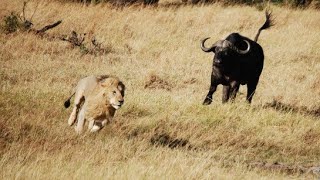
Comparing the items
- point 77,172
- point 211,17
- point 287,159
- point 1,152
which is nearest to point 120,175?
point 77,172

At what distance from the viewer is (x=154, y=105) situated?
742 cm

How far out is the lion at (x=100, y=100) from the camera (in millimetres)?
5023

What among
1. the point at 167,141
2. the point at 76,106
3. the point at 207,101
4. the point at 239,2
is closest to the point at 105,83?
the point at 76,106

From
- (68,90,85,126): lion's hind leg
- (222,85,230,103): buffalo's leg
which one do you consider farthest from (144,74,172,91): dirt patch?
(68,90,85,126): lion's hind leg

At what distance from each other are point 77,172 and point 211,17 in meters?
11.4

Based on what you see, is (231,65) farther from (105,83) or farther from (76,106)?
(105,83)

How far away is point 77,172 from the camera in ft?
14.3

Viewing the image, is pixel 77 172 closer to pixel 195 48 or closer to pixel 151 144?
pixel 151 144

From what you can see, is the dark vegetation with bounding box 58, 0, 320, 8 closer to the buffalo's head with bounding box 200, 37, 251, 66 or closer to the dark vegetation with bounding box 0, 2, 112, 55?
the dark vegetation with bounding box 0, 2, 112, 55

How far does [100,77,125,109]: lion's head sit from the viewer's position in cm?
491

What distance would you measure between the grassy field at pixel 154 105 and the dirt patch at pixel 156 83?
0.08 ft

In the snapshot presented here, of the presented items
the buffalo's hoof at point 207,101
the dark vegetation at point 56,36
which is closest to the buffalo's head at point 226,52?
the buffalo's hoof at point 207,101

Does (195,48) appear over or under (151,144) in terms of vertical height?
under

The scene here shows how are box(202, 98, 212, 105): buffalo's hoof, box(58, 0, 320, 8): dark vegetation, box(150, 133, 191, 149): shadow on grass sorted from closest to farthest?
box(150, 133, 191, 149): shadow on grass
box(202, 98, 212, 105): buffalo's hoof
box(58, 0, 320, 8): dark vegetation
